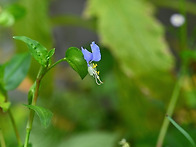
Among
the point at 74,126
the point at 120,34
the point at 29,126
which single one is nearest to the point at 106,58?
the point at 120,34

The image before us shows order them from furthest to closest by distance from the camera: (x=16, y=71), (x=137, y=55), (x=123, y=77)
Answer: (x=123, y=77)
(x=137, y=55)
(x=16, y=71)

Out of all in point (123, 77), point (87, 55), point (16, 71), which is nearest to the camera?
point (87, 55)

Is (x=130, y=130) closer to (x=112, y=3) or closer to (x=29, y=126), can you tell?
(x=112, y=3)

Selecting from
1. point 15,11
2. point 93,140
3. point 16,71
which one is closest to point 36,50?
point 16,71

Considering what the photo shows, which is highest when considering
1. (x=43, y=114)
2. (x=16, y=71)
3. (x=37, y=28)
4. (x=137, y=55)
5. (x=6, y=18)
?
(x=37, y=28)

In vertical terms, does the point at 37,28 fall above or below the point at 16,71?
above

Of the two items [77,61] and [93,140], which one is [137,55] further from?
[77,61]
